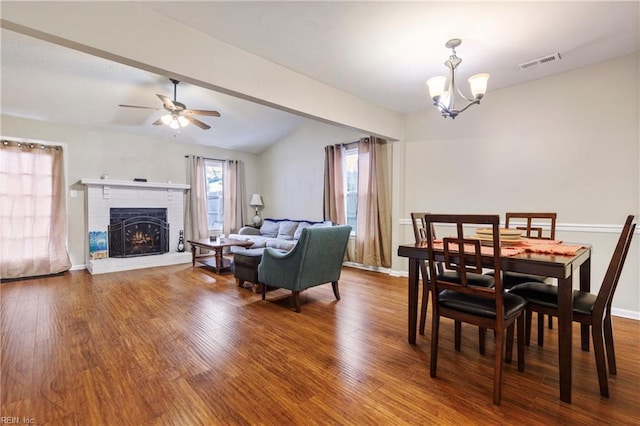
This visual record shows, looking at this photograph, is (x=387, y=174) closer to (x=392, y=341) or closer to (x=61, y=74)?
(x=392, y=341)

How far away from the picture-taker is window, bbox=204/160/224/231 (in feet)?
22.1

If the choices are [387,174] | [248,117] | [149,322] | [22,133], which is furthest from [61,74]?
[387,174]

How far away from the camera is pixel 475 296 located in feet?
6.16

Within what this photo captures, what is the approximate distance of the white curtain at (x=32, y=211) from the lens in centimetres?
439

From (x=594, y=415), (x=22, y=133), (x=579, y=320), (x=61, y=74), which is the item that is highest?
(x=61, y=74)

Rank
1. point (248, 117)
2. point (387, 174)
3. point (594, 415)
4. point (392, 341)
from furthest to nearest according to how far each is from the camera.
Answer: point (248, 117) < point (387, 174) < point (392, 341) < point (594, 415)

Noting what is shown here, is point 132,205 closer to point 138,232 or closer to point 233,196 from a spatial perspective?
point 138,232

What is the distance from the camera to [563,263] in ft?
5.14

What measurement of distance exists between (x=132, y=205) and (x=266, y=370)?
4948 millimetres

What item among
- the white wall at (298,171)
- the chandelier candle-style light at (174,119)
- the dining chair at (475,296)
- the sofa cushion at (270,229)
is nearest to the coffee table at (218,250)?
the sofa cushion at (270,229)

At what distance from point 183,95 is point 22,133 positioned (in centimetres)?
263

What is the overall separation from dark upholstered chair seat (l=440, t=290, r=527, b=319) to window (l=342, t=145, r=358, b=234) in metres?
3.49

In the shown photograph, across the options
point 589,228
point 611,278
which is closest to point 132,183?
point 611,278

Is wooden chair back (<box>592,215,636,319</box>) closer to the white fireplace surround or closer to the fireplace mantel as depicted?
the white fireplace surround
